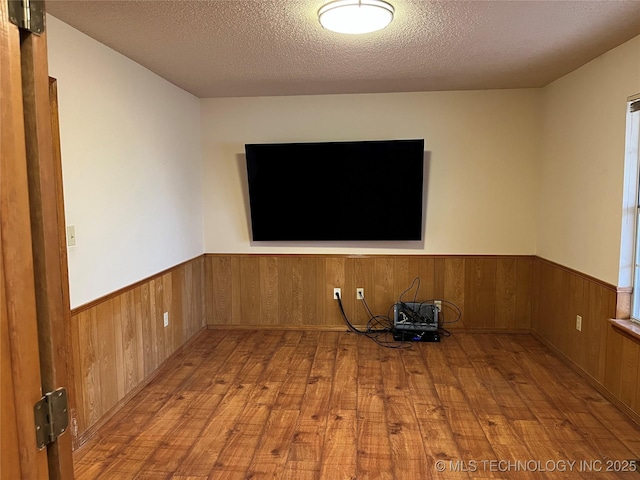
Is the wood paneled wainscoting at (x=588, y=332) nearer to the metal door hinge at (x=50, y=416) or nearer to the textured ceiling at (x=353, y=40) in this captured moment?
the textured ceiling at (x=353, y=40)

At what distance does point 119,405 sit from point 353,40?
2.89 m

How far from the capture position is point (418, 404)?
9.71 feet

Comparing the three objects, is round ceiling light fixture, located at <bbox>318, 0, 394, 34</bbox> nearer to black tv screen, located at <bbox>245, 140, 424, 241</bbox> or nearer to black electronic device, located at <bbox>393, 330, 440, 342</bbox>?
black tv screen, located at <bbox>245, 140, 424, 241</bbox>

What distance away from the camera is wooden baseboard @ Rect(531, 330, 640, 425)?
2.74 metres

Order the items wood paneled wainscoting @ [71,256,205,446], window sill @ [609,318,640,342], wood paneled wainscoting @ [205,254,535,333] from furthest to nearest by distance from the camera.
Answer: wood paneled wainscoting @ [205,254,535,333], window sill @ [609,318,640,342], wood paneled wainscoting @ [71,256,205,446]

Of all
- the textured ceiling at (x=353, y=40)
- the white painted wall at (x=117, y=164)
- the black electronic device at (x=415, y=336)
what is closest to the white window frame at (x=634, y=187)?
the textured ceiling at (x=353, y=40)

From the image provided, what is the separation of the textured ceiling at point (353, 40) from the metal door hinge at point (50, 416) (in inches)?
77.9

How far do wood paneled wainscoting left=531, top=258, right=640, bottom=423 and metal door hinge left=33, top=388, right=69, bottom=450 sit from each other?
3070 mm

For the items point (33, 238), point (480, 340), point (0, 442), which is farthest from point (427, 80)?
point (0, 442)

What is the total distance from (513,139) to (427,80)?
1.16 m

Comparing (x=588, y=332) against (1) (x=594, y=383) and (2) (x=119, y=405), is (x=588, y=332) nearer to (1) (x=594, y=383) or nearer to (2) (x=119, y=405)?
(1) (x=594, y=383)

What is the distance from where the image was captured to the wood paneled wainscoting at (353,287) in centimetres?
442

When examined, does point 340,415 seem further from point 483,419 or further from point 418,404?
point 483,419

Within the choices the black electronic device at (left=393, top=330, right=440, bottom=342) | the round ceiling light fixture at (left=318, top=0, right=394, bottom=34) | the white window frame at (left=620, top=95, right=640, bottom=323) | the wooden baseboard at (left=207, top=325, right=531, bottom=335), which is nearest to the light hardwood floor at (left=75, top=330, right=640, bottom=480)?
the black electronic device at (left=393, top=330, right=440, bottom=342)
